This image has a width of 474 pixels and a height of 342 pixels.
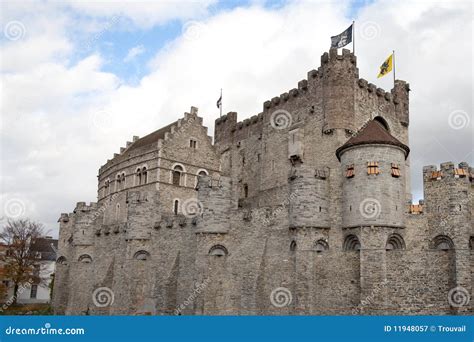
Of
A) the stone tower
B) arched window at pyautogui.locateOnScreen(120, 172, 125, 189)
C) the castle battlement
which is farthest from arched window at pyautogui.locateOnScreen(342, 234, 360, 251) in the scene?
arched window at pyautogui.locateOnScreen(120, 172, 125, 189)

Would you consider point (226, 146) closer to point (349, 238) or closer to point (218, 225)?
point (218, 225)

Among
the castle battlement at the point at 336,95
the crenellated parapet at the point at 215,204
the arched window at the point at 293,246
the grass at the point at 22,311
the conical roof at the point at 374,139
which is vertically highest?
the castle battlement at the point at 336,95

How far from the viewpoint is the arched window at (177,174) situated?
4409 centimetres

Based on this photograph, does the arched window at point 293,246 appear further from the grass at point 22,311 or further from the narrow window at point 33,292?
the narrow window at point 33,292

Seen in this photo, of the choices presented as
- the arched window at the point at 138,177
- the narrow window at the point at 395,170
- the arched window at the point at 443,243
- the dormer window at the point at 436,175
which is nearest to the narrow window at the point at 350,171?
the narrow window at the point at 395,170

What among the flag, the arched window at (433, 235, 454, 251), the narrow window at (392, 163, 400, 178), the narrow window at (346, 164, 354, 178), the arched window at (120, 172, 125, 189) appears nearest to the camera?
the arched window at (433, 235, 454, 251)

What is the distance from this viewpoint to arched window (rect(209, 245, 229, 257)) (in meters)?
30.2

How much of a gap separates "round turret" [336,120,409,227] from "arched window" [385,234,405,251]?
58 cm

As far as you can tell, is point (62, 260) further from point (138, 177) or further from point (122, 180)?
point (138, 177)

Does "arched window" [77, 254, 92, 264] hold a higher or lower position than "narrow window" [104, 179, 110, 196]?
lower

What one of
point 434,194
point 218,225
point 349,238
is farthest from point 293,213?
point 434,194

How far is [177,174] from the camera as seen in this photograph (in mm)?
44438

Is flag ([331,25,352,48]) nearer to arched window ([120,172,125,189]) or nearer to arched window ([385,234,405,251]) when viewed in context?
arched window ([385,234,405,251])

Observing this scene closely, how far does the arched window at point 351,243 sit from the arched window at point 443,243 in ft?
11.8
